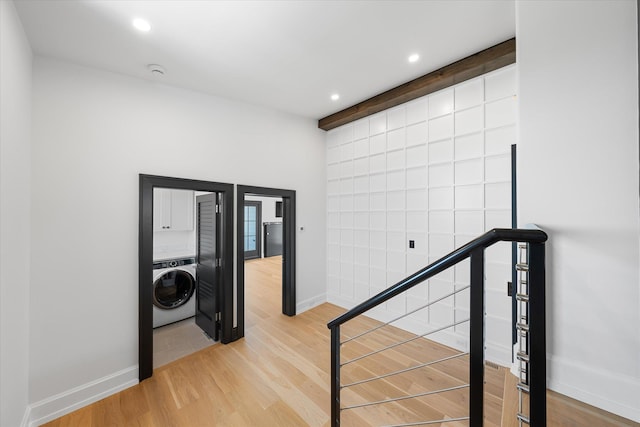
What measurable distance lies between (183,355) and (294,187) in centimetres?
250

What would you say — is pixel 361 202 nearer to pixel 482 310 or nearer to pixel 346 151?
pixel 346 151

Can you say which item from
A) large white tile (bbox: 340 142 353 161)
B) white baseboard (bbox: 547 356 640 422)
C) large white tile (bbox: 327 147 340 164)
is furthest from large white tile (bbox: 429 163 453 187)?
white baseboard (bbox: 547 356 640 422)

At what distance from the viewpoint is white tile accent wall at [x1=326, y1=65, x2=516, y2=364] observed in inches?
95.0

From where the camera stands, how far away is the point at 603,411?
0.98m

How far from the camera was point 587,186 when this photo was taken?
1.04 meters

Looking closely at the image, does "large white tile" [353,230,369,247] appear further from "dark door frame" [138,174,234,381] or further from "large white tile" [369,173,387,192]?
"dark door frame" [138,174,234,381]

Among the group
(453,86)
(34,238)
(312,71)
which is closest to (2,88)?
(34,238)

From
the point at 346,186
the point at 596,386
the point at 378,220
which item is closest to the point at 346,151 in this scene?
the point at 346,186

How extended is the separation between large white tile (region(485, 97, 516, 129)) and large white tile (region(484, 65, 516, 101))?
59mm

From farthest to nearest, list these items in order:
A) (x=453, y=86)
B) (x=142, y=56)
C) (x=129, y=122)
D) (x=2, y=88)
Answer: (x=453, y=86) → (x=129, y=122) → (x=142, y=56) → (x=2, y=88)

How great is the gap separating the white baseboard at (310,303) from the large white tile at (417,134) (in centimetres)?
272

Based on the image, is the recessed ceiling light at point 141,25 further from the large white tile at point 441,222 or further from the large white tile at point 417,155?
the large white tile at point 441,222

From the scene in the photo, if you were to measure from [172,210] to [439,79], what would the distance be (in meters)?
4.10

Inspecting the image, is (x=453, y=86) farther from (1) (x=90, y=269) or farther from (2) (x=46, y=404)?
(2) (x=46, y=404)
